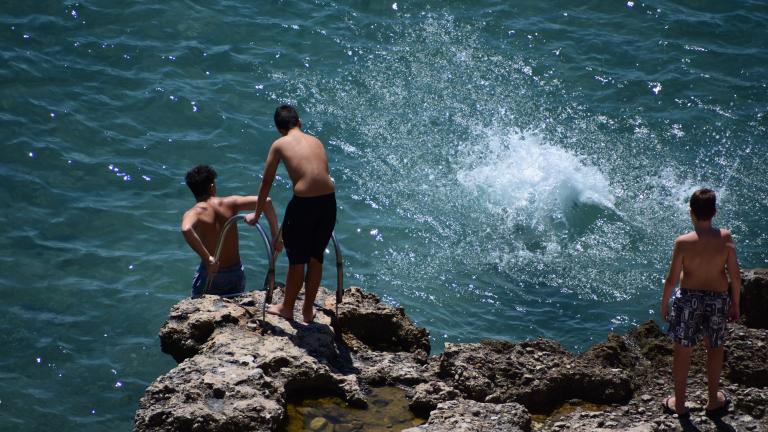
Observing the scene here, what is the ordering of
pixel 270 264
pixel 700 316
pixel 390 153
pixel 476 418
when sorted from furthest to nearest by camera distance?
pixel 390 153
pixel 270 264
pixel 700 316
pixel 476 418

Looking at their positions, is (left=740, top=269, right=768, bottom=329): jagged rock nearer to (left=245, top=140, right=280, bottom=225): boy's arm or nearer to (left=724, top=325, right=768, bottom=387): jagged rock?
(left=724, top=325, right=768, bottom=387): jagged rock

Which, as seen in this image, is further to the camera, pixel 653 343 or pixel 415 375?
pixel 653 343

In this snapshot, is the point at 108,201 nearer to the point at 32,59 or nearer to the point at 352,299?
the point at 32,59

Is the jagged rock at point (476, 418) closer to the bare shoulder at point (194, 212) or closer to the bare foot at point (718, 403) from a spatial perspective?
the bare foot at point (718, 403)

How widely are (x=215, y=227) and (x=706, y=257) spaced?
13.7ft

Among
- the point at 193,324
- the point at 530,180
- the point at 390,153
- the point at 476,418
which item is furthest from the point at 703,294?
the point at 390,153

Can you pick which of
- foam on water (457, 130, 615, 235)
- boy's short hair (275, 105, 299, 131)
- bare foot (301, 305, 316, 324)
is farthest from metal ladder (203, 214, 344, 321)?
foam on water (457, 130, 615, 235)

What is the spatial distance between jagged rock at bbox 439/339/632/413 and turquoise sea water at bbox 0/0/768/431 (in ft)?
9.15

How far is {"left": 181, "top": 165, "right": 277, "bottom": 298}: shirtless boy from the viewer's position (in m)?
8.52

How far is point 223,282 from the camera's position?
28.4 ft

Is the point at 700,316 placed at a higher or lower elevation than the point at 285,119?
lower

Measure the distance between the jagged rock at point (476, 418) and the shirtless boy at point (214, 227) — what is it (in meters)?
2.46

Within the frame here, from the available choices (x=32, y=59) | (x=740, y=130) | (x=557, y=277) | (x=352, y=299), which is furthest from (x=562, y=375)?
(x=32, y=59)

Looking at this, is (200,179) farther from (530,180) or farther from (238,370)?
(530,180)
